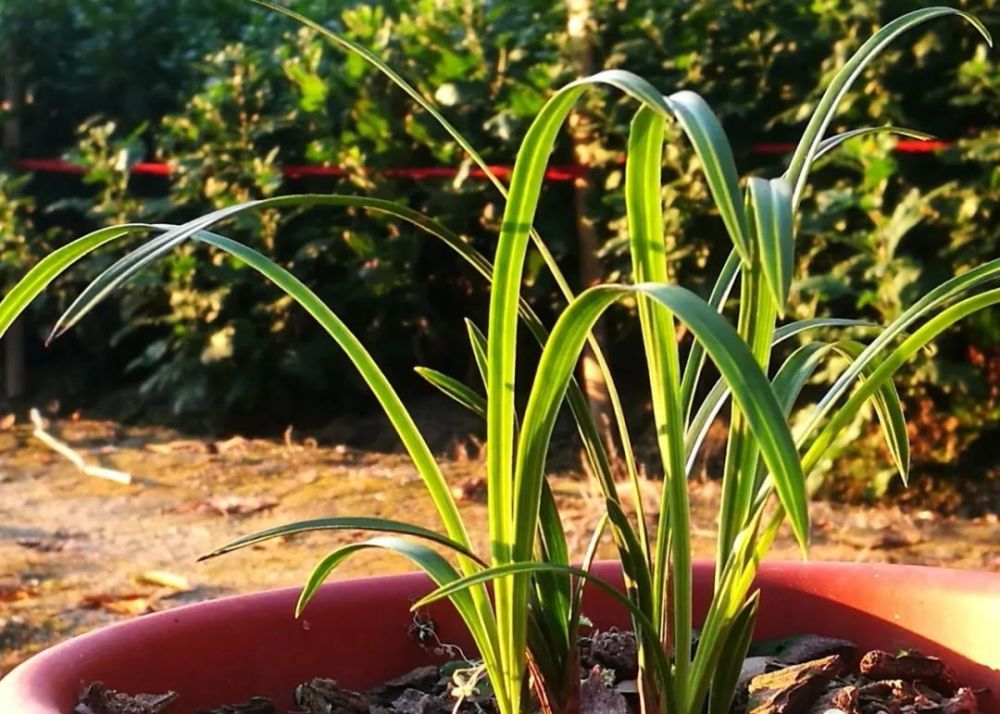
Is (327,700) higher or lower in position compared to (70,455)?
higher

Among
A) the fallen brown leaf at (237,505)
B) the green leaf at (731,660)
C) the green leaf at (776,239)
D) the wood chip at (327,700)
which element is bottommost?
the fallen brown leaf at (237,505)

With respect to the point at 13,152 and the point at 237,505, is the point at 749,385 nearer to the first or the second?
the point at 237,505

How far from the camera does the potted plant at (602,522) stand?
2.04 ft

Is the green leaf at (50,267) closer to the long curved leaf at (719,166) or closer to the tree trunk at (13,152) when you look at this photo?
the long curved leaf at (719,166)

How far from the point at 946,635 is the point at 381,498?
6.03 ft

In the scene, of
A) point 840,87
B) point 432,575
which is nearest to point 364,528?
point 432,575

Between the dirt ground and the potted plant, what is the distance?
930mm

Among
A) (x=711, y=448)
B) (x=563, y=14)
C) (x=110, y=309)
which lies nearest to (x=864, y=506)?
(x=711, y=448)

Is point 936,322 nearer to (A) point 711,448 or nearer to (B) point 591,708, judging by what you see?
(B) point 591,708

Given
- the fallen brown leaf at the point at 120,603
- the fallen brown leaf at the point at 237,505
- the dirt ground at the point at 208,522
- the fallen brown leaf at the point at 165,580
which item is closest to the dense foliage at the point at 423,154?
the dirt ground at the point at 208,522

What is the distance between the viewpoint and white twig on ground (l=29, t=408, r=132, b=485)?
9.63 ft

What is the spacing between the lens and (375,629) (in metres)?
0.99

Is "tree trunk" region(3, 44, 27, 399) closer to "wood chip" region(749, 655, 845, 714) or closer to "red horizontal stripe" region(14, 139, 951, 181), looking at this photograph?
"red horizontal stripe" region(14, 139, 951, 181)

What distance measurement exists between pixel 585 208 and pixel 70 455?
149 cm
